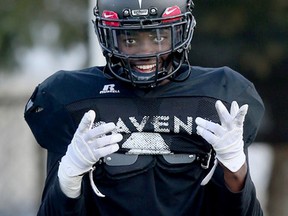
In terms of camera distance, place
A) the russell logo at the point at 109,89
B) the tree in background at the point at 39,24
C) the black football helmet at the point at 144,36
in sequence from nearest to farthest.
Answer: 1. the black football helmet at the point at 144,36
2. the russell logo at the point at 109,89
3. the tree in background at the point at 39,24

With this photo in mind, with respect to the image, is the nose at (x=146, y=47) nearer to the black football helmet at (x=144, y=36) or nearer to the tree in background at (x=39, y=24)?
the black football helmet at (x=144, y=36)

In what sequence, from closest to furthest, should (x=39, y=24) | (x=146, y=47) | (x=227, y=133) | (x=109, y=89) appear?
(x=227, y=133), (x=146, y=47), (x=109, y=89), (x=39, y=24)

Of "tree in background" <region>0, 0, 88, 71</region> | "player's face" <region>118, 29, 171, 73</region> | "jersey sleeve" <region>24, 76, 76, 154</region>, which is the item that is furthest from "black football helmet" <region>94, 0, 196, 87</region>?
"tree in background" <region>0, 0, 88, 71</region>

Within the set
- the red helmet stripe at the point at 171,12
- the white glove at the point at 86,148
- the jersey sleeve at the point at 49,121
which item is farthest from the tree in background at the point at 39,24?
the white glove at the point at 86,148

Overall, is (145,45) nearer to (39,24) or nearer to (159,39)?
(159,39)

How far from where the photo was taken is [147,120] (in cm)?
446

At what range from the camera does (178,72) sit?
4570 mm

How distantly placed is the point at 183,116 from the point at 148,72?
21 cm

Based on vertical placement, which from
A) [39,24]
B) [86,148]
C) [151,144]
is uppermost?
[86,148]

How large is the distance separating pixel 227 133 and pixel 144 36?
0.50 metres

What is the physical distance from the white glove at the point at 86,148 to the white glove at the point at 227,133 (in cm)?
30

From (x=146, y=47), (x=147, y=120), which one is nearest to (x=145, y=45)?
(x=146, y=47)

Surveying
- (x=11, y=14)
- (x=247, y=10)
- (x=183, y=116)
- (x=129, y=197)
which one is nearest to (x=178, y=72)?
(x=183, y=116)

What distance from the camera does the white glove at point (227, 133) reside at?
4.16 metres
